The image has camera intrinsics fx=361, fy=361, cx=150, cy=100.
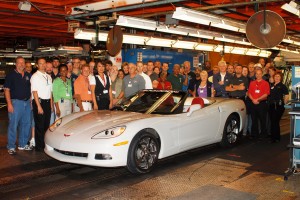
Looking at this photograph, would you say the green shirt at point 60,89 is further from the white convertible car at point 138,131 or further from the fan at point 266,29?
the fan at point 266,29

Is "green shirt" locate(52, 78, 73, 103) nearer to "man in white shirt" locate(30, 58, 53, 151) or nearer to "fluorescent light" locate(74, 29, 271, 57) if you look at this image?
"man in white shirt" locate(30, 58, 53, 151)

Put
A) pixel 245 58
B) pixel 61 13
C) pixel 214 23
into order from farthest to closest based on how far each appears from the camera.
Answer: pixel 245 58 → pixel 61 13 → pixel 214 23

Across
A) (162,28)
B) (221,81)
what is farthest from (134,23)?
(221,81)

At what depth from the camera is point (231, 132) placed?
28.7 ft

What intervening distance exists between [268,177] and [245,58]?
16.6m

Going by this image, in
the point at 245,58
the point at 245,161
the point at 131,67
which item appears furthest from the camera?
the point at 245,58

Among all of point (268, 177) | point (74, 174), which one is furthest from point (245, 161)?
point (74, 174)

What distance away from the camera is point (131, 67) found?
30.3 feet

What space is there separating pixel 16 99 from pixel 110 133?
116 inches

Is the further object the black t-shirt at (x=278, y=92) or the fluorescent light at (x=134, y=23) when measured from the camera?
the black t-shirt at (x=278, y=92)

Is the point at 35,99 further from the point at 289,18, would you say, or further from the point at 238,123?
the point at 289,18

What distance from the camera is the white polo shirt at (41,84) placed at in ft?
25.7

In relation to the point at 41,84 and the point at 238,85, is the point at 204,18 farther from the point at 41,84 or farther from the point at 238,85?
the point at 41,84

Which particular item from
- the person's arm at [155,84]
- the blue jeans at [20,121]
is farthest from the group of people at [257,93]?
the blue jeans at [20,121]
